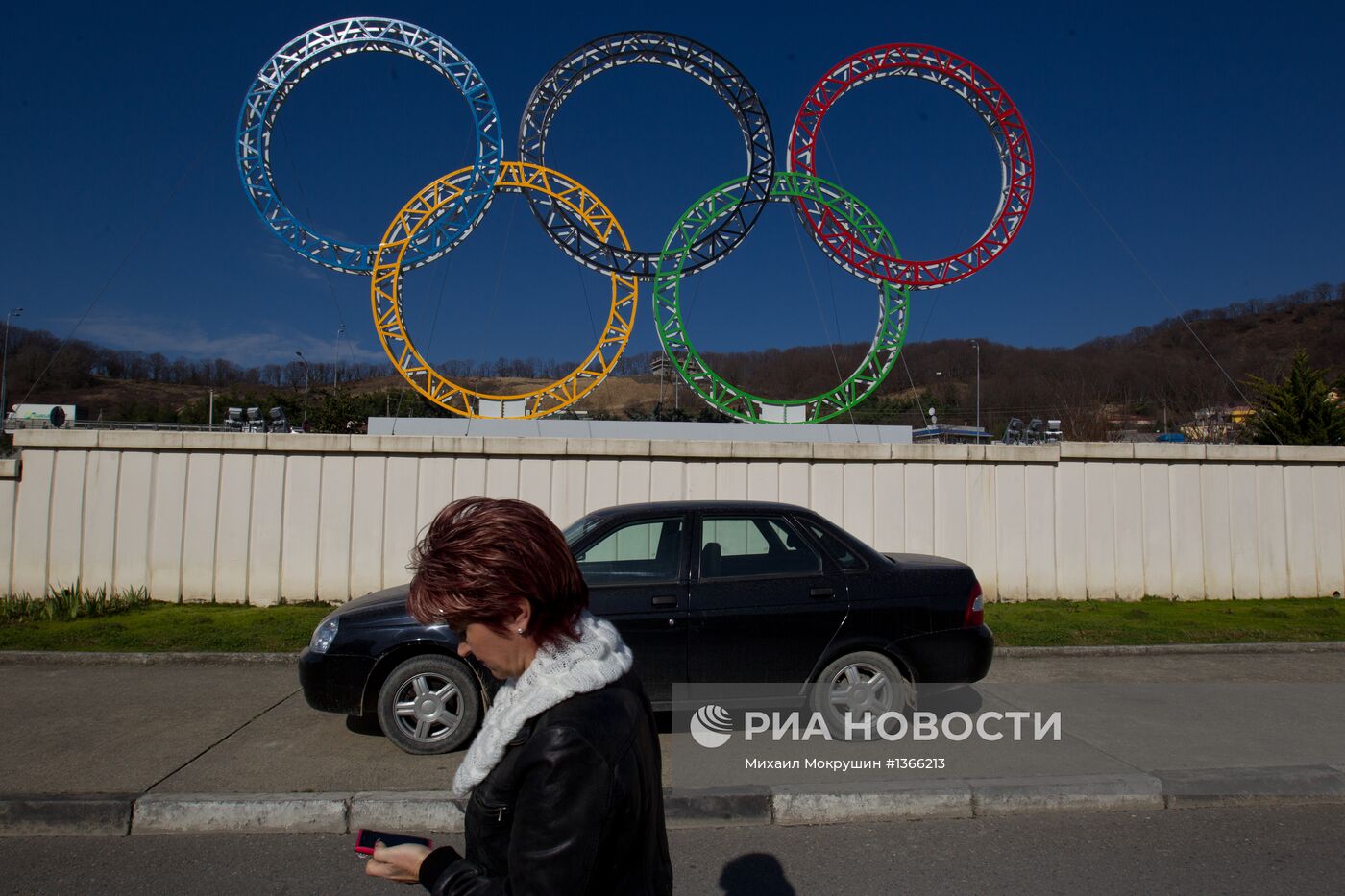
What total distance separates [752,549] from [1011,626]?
4858mm

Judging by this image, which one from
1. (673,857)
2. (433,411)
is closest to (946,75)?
(673,857)

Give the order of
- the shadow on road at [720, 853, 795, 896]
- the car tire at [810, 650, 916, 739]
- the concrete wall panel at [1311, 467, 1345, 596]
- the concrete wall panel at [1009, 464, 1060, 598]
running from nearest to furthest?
1. the shadow on road at [720, 853, 795, 896]
2. the car tire at [810, 650, 916, 739]
3. the concrete wall panel at [1009, 464, 1060, 598]
4. the concrete wall panel at [1311, 467, 1345, 596]

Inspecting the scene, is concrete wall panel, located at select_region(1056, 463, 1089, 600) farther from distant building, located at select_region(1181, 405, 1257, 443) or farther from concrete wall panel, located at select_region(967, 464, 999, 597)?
distant building, located at select_region(1181, 405, 1257, 443)

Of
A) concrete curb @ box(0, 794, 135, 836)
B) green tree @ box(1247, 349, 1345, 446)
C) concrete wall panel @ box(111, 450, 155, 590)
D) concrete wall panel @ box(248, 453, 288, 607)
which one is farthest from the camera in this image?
green tree @ box(1247, 349, 1345, 446)

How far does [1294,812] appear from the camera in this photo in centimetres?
520

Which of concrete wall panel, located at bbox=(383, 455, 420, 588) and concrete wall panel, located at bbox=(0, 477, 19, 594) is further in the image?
concrete wall panel, located at bbox=(383, 455, 420, 588)

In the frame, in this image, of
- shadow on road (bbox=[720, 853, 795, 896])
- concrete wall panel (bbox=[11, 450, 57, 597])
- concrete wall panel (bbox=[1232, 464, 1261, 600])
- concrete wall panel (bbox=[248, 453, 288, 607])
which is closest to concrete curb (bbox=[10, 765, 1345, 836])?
shadow on road (bbox=[720, 853, 795, 896])

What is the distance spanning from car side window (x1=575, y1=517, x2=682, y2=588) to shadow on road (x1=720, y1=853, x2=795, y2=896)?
6.83ft

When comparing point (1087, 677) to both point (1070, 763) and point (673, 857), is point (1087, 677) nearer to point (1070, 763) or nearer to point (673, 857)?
point (1070, 763)

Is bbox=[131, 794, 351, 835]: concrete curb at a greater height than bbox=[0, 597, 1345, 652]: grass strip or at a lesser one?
lesser

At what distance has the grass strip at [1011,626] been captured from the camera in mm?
8953

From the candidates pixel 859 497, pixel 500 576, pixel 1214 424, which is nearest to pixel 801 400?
pixel 859 497

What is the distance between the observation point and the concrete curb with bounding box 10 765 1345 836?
4855mm

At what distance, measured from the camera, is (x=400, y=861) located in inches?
69.6
